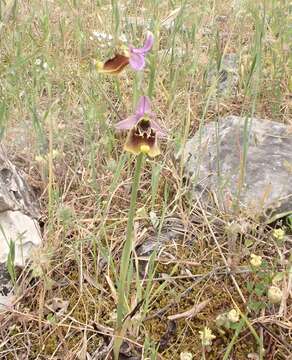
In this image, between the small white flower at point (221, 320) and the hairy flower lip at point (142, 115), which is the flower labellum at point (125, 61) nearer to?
the hairy flower lip at point (142, 115)

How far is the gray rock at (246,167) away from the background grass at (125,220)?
0.06m

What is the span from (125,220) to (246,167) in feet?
1.60

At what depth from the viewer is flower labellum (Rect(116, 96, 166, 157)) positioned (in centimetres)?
107

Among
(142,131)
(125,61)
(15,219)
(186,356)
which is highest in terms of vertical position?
(125,61)

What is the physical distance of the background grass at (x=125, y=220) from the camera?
138cm

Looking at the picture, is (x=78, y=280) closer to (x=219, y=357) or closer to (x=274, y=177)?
(x=219, y=357)

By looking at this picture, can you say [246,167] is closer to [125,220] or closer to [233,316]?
[125,220]

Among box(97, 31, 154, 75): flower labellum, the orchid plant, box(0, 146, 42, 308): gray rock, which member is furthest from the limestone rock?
box(97, 31, 154, 75): flower labellum

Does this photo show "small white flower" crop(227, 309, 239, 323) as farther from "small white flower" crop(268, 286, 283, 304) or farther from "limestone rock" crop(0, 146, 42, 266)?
"limestone rock" crop(0, 146, 42, 266)

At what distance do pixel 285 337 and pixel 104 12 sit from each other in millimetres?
2026

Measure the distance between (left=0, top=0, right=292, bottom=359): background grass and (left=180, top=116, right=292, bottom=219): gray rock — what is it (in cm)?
6

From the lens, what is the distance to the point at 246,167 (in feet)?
6.08

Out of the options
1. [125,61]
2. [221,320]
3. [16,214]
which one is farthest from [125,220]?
[125,61]

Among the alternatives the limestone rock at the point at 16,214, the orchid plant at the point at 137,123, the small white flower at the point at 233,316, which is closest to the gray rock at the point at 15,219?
the limestone rock at the point at 16,214
